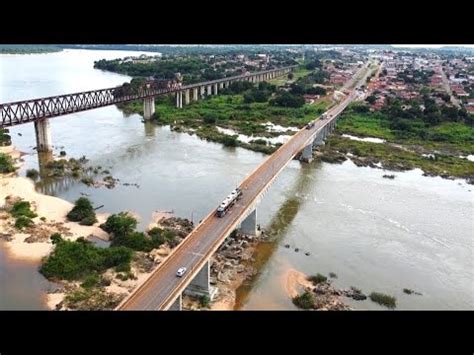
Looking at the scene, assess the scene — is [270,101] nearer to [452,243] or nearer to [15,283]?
[452,243]

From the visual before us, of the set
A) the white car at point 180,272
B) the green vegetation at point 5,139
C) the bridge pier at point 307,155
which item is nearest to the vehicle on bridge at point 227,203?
the white car at point 180,272

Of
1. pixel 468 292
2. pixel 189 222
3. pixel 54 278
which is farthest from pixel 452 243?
pixel 54 278

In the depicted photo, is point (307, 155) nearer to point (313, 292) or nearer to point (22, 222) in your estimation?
point (313, 292)

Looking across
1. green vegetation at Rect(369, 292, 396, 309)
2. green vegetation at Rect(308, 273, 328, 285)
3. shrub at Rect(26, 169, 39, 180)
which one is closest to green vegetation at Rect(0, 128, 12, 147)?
shrub at Rect(26, 169, 39, 180)

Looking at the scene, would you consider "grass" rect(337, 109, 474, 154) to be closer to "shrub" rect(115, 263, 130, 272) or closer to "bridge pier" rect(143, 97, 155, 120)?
"bridge pier" rect(143, 97, 155, 120)

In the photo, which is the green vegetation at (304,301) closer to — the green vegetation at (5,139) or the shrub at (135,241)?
the shrub at (135,241)
